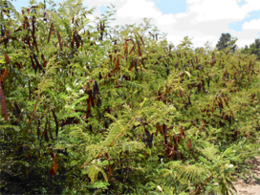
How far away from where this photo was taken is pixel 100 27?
290cm

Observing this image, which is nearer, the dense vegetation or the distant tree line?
the dense vegetation

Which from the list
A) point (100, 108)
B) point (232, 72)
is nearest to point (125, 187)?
point (100, 108)

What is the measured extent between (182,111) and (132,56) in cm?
175

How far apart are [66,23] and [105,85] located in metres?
0.81

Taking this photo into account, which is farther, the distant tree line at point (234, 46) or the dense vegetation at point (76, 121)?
the distant tree line at point (234, 46)

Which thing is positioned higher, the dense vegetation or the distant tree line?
the distant tree line

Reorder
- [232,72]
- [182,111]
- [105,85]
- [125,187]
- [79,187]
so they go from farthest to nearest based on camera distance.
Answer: [232,72] → [182,111] → [105,85] → [125,187] → [79,187]

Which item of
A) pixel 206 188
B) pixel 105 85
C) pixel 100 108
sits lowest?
pixel 206 188

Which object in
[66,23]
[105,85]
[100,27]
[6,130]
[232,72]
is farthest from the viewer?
[232,72]

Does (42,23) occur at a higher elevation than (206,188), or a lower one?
higher

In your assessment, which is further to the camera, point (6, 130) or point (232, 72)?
point (232, 72)

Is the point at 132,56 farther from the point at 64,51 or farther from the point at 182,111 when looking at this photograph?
the point at 182,111

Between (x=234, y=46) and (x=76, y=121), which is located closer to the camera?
(x=76, y=121)

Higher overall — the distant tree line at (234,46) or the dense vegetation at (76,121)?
the distant tree line at (234,46)
